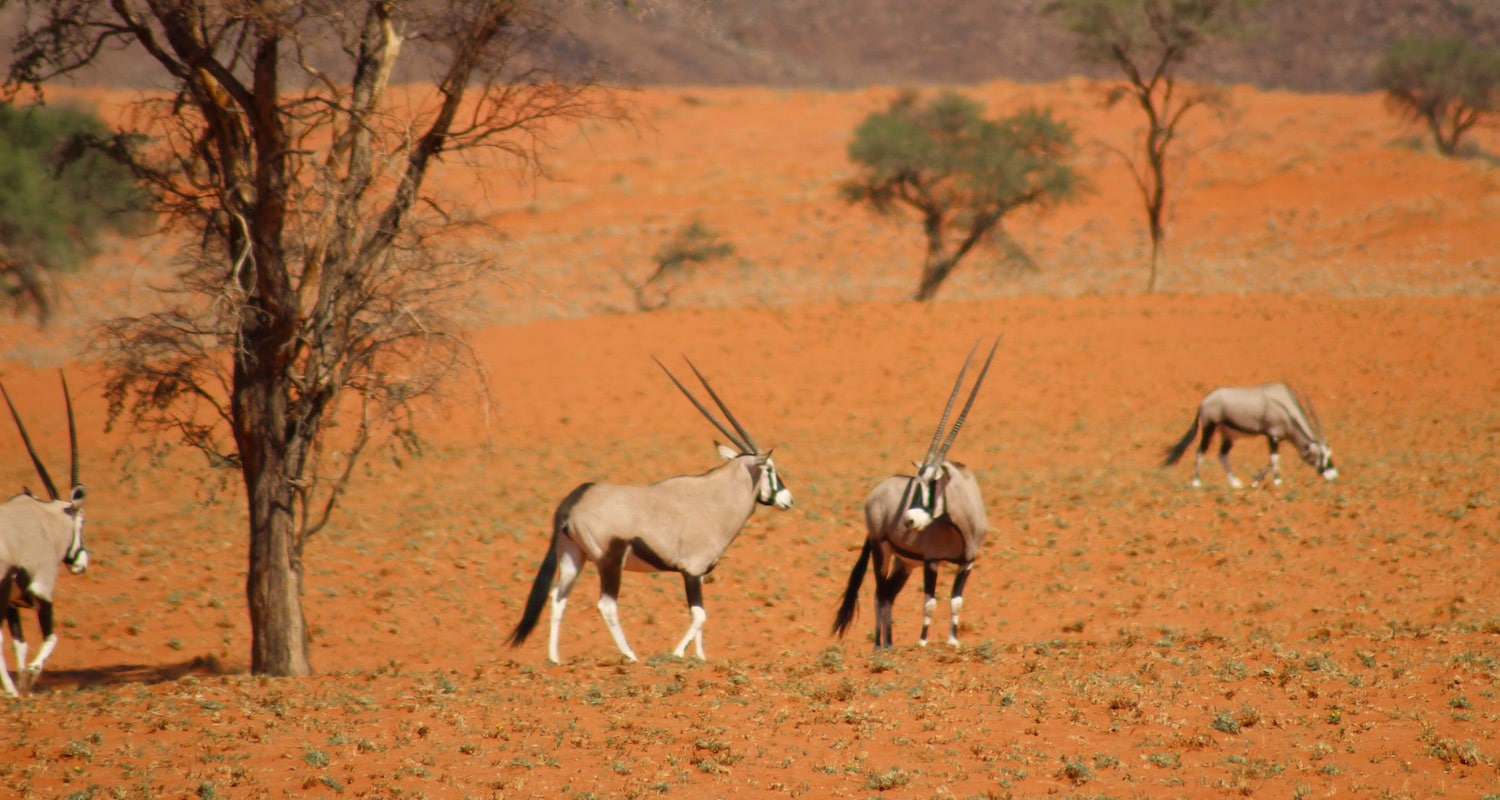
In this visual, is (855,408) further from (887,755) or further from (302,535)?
(887,755)

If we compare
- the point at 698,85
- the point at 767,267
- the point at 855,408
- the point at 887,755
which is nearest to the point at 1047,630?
the point at 887,755

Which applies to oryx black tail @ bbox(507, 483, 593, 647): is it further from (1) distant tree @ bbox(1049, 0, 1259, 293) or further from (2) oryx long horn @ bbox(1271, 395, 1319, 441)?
(1) distant tree @ bbox(1049, 0, 1259, 293)

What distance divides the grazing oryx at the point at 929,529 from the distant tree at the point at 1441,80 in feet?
176

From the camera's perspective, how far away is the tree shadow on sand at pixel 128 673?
420 inches

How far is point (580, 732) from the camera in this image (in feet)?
23.7

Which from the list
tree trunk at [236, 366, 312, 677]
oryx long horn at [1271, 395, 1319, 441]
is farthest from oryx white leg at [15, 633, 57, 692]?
oryx long horn at [1271, 395, 1319, 441]

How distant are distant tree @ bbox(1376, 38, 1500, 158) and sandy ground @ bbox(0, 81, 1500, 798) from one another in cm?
2134

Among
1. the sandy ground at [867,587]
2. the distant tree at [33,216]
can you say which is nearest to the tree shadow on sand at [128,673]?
Answer: the sandy ground at [867,587]

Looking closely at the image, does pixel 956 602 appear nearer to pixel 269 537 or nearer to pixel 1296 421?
pixel 269 537

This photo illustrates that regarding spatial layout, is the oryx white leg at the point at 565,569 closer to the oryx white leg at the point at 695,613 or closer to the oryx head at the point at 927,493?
the oryx white leg at the point at 695,613

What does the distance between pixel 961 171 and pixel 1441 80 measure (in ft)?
111

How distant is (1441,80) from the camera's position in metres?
55.2

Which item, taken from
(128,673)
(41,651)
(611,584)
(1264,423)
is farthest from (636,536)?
(1264,423)

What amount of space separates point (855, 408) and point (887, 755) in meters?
16.7
